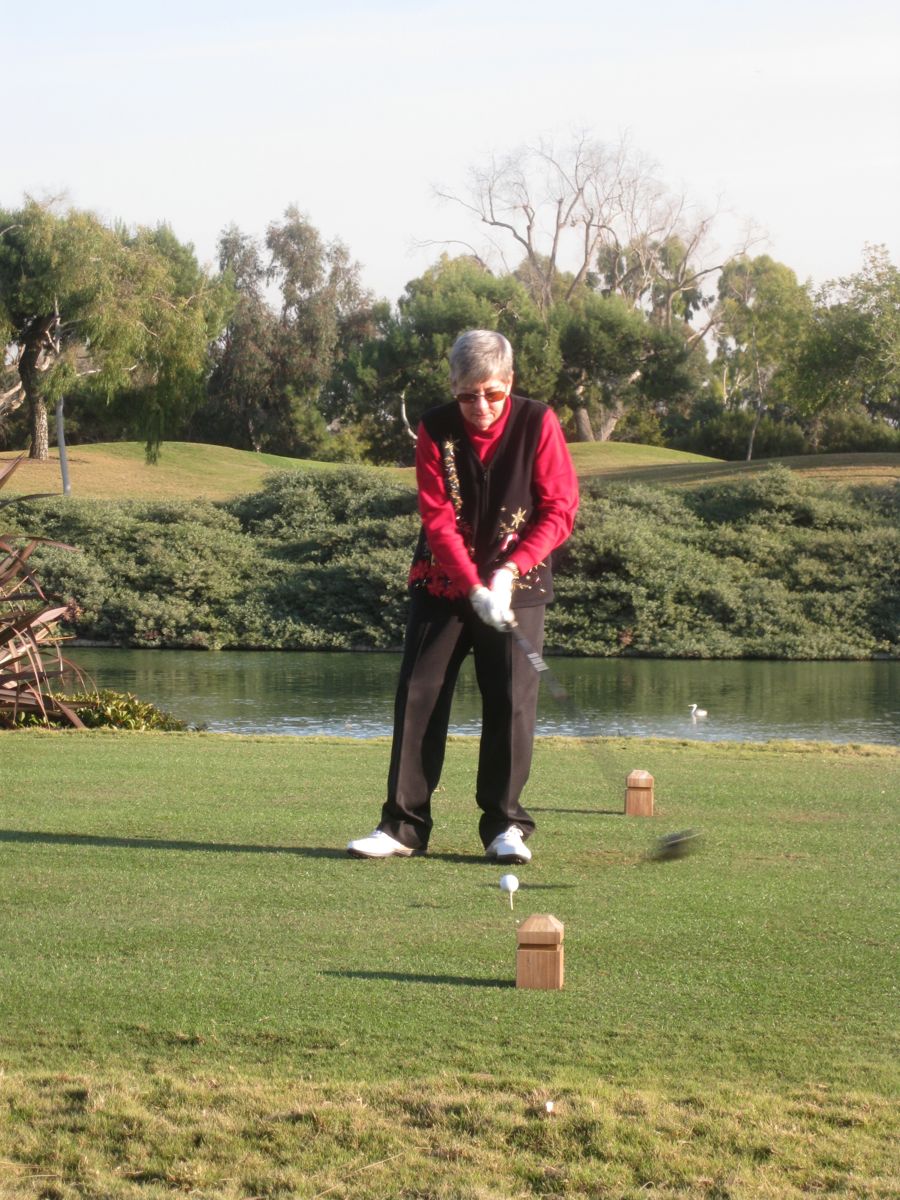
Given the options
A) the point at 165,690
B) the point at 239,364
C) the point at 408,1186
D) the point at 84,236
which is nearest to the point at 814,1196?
the point at 408,1186

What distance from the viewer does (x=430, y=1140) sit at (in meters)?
2.91

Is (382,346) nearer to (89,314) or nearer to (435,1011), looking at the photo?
(89,314)

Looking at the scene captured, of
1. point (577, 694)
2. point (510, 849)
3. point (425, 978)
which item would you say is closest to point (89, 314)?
point (577, 694)

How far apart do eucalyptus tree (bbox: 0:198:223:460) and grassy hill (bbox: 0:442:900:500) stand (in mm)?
2810

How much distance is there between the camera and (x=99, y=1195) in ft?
8.93

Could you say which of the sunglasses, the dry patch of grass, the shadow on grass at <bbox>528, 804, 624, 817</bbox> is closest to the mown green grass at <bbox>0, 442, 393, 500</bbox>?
the shadow on grass at <bbox>528, 804, 624, 817</bbox>

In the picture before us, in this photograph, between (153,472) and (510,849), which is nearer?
(510,849)

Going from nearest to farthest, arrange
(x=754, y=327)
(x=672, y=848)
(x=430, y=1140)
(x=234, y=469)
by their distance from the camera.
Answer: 1. (x=430, y=1140)
2. (x=672, y=848)
3. (x=234, y=469)
4. (x=754, y=327)

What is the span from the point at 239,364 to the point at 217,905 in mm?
67162

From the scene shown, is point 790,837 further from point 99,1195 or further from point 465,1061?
point 99,1195

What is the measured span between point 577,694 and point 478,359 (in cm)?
1376

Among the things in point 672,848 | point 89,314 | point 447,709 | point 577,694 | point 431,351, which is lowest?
point 577,694

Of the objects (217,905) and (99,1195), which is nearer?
(99,1195)

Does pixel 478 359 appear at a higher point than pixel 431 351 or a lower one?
lower
